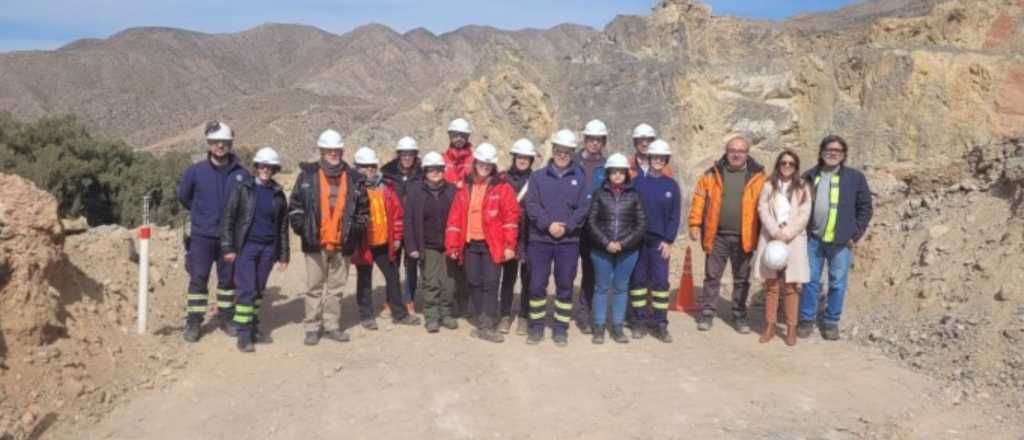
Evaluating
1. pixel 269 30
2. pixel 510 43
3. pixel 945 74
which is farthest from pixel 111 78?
pixel 945 74

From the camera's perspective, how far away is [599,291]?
6.79 metres

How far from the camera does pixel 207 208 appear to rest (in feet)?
21.0

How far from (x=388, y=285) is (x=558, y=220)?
6.56 ft

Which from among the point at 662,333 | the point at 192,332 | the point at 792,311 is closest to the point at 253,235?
the point at 192,332

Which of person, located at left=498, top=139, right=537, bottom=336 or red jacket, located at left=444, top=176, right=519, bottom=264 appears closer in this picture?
red jacket, located at left=444, top=176, right=519, bottom=264

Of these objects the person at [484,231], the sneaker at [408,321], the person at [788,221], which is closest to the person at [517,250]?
the person at [484,231]

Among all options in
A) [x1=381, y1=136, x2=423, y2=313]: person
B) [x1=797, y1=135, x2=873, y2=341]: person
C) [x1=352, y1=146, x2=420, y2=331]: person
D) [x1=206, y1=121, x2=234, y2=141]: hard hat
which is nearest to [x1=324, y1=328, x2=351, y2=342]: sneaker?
[x1=352, y1=146, x2=420, y2=331]: person

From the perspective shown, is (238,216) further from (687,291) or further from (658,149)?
(687,291)

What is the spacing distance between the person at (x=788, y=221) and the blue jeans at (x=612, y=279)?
117cm

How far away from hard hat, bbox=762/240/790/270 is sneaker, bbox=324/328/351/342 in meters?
3.84

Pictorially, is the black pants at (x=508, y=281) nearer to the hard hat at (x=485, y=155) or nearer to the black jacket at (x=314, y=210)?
the hard hat at (x=485, y=155)

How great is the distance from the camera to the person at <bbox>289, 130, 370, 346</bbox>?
630 centimetres

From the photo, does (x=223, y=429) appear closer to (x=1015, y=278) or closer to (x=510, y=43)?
(x=1015, y=278)

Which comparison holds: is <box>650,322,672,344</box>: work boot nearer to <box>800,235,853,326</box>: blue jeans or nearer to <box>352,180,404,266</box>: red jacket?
<box>800,235,853,326</box>: blue jeans
